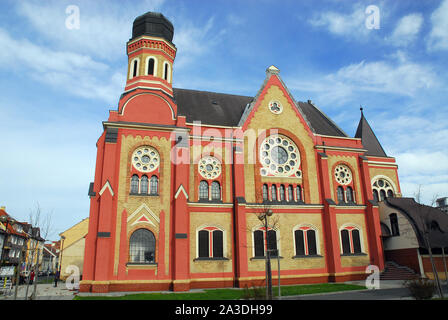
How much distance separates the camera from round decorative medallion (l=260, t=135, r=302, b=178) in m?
32.0

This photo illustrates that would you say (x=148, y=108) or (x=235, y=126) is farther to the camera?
(x=235, y=126)

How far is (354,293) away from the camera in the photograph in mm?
22531

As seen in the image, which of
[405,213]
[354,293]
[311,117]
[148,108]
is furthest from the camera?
[311,117]

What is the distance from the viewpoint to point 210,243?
2806 cm

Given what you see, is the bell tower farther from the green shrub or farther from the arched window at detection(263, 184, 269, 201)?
the green shrub

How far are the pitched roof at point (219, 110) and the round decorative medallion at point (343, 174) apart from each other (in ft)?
14.4

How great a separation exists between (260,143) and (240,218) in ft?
25.7

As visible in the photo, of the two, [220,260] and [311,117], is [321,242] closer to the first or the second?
[220,260]

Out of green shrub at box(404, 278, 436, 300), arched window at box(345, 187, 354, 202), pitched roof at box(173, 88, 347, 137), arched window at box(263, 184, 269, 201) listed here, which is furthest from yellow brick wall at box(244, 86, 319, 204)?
green shrub at box(404, 278, 436, 300)

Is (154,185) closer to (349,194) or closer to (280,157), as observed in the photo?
(280,157)

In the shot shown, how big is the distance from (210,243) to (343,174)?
15.7 m

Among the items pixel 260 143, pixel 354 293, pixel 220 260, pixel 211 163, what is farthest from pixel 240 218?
pixel 354 293

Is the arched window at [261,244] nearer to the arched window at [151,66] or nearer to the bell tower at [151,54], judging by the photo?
the bell tower at [151,54]

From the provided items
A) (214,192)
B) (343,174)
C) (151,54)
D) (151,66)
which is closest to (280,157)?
(343,174)
